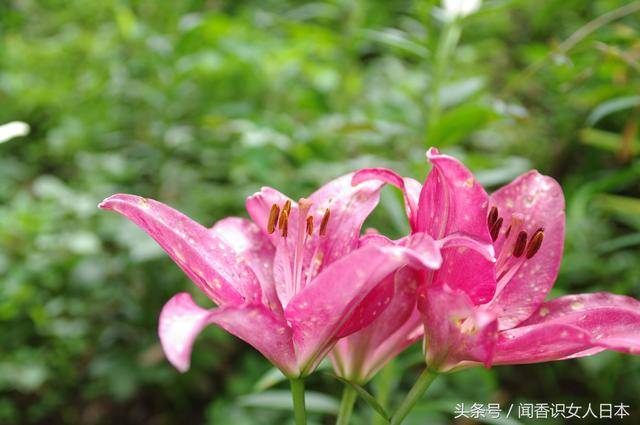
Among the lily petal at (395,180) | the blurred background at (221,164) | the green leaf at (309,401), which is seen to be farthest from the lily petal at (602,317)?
the green leaf at (309,401)

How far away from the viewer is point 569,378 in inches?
52.9

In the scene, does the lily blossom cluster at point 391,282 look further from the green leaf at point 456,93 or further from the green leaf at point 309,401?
the green leaf at point 456,93

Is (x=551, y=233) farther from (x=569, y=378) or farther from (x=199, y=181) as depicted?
(x=199, y=181)

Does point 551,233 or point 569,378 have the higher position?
point 551,233

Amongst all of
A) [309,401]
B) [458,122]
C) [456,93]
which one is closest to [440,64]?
[456,93]

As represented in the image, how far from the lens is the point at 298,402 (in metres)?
0.39

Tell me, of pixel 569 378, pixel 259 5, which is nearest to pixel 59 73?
pixel 259 5

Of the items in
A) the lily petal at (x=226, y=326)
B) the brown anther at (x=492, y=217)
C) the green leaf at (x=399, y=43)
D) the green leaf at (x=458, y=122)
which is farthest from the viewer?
the green leaf at (x=399, y=43)

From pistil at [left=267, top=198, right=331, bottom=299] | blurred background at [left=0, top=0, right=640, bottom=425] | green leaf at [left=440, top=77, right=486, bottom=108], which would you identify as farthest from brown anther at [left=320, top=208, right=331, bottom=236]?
green leaf at [left=440, top=77, right=486, bottom=108]

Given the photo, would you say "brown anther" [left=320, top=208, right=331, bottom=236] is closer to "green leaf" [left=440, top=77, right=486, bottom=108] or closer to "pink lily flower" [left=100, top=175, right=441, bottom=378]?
"pink lily flower" [left=100, top=175, right=441, bottom=378]

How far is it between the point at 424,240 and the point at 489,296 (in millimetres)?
80

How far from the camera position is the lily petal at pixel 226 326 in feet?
1.02

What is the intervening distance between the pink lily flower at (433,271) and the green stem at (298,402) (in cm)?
5

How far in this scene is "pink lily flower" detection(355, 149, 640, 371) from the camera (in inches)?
14.2
